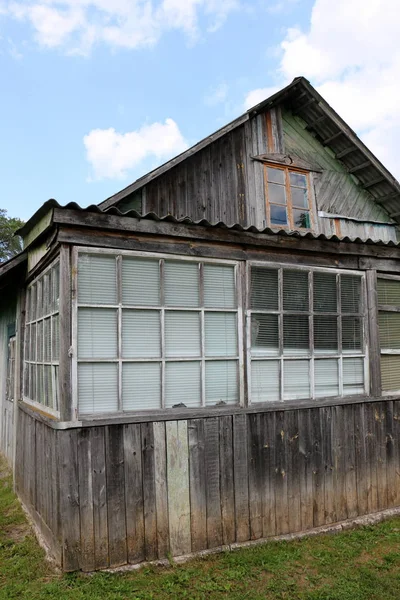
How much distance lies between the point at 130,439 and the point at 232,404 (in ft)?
3.75

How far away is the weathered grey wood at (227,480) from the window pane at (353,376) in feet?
5.45

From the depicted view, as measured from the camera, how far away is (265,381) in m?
5.03

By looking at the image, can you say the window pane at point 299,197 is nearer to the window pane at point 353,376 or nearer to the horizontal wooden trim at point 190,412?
the window pane at point 353,376

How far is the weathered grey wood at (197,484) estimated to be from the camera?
4.43m

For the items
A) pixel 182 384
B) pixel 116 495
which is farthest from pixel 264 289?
pixel 116 495

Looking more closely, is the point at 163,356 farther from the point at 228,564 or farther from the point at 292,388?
the point at 228,564

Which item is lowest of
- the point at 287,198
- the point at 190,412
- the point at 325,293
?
the point at 190,412

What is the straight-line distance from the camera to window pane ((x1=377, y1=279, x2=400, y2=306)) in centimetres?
594

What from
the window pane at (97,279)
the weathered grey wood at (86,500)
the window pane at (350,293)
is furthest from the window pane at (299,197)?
the weathered grey wood at (86,500)

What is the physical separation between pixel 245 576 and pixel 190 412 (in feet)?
4.88

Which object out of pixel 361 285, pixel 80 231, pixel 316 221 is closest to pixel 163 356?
pixel 80 231

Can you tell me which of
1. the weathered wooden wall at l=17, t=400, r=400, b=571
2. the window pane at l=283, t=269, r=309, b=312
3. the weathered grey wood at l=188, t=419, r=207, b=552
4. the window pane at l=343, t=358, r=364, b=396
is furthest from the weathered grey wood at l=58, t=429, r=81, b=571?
the window pane at l=343, t=358, r=364, b=396

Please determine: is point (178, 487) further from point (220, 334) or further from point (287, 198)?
point (287, 198)

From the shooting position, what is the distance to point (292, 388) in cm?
518
